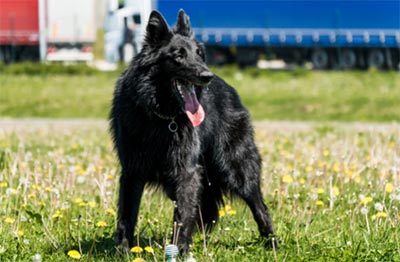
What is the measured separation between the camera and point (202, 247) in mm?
5043

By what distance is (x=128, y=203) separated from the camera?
5.19 metres

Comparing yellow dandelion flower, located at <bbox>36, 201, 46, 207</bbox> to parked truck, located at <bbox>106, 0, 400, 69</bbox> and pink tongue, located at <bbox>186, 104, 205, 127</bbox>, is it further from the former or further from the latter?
parked truck, located at <bbox>106, 0, 400, 69</bbox>

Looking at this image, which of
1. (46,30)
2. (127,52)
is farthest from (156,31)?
(46,30)

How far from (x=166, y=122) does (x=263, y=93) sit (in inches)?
589

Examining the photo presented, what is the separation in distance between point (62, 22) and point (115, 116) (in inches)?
921

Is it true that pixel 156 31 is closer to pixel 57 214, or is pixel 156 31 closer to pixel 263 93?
pixel 57 214

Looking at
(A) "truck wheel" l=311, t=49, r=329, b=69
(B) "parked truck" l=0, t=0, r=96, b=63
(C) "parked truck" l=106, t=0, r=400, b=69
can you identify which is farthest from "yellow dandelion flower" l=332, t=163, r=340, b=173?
(B) "parked truck" l=0, t=0, r=96, b=63

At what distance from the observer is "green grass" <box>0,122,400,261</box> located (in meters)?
4.82

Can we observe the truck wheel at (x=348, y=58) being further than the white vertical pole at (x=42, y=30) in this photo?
No

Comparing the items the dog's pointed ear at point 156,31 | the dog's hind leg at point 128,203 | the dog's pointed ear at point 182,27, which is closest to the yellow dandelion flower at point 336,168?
the dog's hind leg at point 128,203

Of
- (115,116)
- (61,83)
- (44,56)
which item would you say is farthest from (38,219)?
(44,56)

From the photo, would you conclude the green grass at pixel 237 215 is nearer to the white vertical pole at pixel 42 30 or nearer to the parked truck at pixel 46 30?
the parked truck at pixel 46 30

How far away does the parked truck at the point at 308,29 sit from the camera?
2716 centimetres

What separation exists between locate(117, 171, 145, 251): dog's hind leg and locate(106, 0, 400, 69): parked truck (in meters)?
22.1
